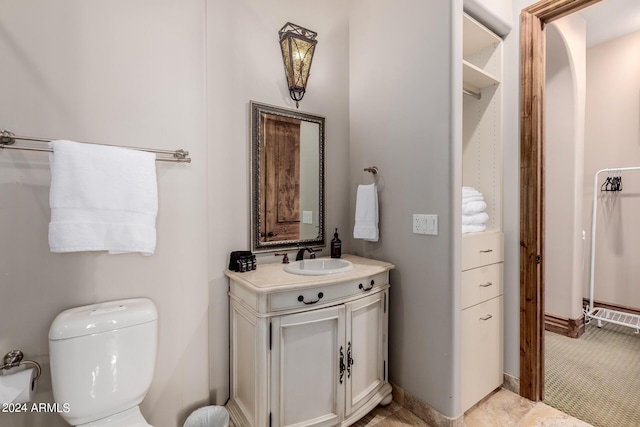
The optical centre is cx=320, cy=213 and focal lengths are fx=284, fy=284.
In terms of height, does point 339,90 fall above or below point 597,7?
below

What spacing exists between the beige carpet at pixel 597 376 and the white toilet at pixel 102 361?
2.35 m

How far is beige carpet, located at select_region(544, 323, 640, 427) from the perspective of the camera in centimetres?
169

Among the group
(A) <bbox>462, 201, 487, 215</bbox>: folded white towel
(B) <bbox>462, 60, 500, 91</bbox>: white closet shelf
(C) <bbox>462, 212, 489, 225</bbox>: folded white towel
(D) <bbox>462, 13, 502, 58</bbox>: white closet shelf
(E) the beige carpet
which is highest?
(D) <bbox>462, 13, 502, 58</bbox>: white closet shelf

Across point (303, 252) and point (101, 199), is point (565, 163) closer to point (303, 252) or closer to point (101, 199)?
point (303, 252)

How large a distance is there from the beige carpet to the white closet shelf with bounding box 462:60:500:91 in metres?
2.13

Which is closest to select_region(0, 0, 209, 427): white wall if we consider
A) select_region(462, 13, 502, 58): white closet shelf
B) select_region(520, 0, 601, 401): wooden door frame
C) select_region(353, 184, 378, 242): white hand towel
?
select_region(353, 184, 378, 242): white hand towel

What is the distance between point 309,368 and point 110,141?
147 cm

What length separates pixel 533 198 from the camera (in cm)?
179

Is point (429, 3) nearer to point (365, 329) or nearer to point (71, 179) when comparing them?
point (365, 329)

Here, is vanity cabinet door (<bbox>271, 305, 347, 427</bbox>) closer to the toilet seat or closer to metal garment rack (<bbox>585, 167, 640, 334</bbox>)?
the toilet seat

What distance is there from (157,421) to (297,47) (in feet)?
7.58

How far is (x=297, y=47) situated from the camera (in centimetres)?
187

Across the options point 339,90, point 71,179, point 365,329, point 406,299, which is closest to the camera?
point 71,179

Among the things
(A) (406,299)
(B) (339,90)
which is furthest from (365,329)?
(B) (339,90)
